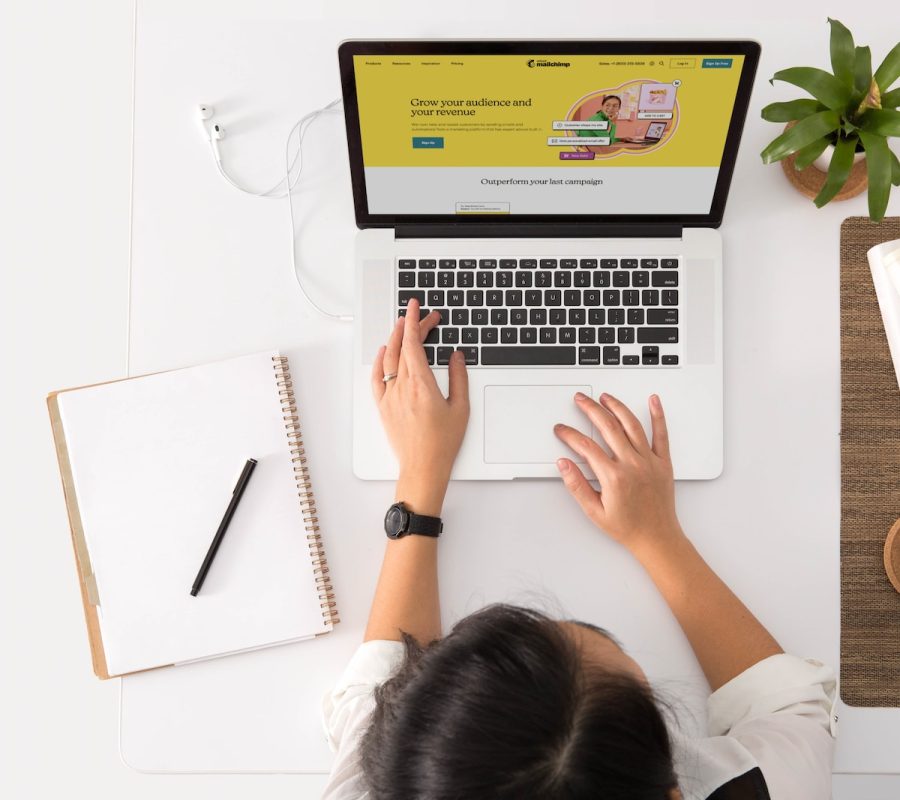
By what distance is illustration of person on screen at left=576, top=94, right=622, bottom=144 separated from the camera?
0.76 m

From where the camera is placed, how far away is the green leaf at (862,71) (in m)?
0.76

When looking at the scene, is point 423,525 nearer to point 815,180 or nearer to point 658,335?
point 658,335

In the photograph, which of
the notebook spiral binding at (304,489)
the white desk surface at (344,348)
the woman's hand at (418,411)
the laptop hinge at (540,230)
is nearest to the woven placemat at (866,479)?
the white desk surface at (344,348)

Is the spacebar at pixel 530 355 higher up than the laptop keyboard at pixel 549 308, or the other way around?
the laptop keyboard at pixel 549 308

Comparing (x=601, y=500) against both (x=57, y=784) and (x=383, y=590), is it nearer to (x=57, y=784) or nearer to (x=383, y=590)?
(x=383, y=590)

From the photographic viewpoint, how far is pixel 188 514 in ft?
2.89

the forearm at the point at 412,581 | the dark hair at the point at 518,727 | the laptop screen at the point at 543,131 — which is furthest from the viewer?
the forearm at the point at 412,581

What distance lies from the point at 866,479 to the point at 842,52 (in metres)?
0.44

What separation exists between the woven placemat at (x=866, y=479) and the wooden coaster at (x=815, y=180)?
34 millimetres

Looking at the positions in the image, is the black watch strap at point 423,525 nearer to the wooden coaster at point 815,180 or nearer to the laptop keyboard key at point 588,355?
the laptop keyboard key at point 588,355

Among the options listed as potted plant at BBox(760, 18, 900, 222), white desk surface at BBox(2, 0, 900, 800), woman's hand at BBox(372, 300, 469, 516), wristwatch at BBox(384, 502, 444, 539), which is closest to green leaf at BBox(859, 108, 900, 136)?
potted plant at BBox(760, 18, 900, 222)

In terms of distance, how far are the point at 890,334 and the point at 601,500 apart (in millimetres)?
363

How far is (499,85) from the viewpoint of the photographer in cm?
75

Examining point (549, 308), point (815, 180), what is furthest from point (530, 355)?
point (815, 180)
